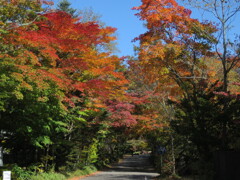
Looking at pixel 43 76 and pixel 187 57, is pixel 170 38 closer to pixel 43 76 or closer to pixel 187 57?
pixel 187 57

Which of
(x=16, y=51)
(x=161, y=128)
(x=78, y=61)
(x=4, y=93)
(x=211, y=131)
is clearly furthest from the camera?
(x=161, y=128)

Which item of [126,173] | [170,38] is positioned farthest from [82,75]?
[126,173]

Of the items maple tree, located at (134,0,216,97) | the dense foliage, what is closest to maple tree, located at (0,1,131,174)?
the dense foliage

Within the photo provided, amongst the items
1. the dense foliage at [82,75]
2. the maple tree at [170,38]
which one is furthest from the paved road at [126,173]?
the maple tree at [170,38]

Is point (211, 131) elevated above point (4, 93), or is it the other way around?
point (4, 93)

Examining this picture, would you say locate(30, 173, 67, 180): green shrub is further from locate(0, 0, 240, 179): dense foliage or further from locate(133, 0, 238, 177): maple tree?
locate(133, 0, 238, 177): maple tree

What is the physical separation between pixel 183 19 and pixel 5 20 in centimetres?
947

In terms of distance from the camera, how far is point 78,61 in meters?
19.5

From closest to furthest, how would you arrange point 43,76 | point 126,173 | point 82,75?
point 43,76 → point 82,75 → point 126,173

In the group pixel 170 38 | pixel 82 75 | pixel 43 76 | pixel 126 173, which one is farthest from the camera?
pixel 126 173

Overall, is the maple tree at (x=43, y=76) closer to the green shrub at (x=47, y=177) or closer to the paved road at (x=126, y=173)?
the green shrub at (x=47, y=177)

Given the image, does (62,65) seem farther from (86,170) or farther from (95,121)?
(86,170)

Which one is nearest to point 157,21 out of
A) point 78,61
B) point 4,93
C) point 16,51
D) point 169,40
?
point 169,40

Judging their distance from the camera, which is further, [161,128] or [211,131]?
[161,128]
